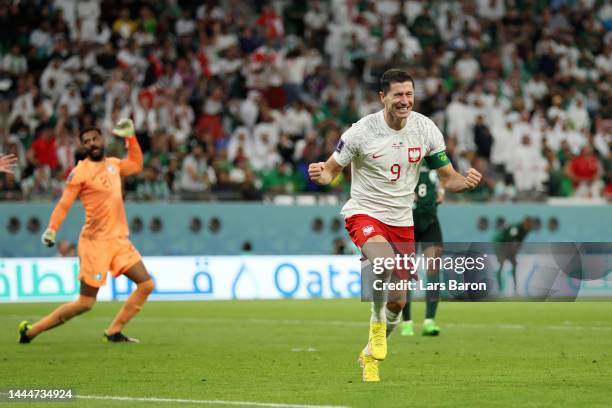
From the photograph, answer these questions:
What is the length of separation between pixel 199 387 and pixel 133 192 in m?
17.0

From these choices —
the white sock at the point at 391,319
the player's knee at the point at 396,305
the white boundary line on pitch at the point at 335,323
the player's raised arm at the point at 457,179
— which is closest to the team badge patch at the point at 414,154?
the player's raised arm at the point at 457,179

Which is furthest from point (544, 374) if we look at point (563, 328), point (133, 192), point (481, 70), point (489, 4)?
point (489, 4)

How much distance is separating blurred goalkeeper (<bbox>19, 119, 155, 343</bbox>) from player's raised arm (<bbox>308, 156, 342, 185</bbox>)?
5.16m

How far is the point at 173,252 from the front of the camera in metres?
27.7

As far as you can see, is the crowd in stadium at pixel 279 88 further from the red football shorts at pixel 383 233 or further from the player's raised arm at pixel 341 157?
the player's raised arm at pixel 341 157

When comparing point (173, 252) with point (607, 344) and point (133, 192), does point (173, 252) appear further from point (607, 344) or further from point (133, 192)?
point (607, 344)

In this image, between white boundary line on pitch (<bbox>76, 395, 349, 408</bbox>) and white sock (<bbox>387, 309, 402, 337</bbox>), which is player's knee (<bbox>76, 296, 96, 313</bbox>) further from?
white boundary line on pitch (<bbox>76, 395, 349, 408</bbox>)

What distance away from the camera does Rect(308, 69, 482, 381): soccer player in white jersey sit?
10.4 meters

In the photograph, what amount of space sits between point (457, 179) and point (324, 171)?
1226 mm

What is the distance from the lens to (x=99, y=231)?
15125mm

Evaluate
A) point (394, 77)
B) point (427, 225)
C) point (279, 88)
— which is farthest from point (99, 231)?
point (279, 88)

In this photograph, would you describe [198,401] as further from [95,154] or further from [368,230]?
[95,154]

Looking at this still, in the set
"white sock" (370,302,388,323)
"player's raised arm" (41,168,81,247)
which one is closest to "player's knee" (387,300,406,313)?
"white sock" (370,302,388,323)

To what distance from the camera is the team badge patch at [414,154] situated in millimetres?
10617
